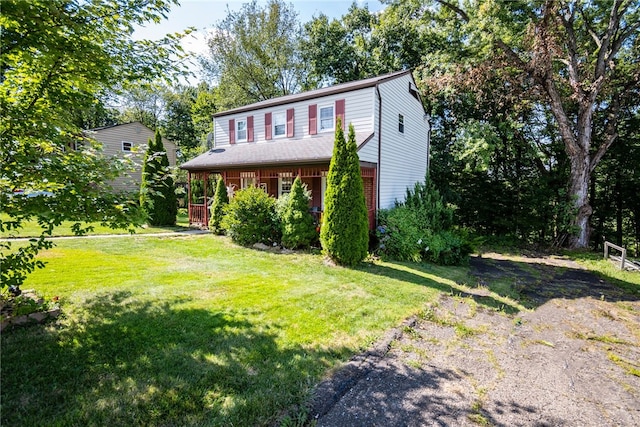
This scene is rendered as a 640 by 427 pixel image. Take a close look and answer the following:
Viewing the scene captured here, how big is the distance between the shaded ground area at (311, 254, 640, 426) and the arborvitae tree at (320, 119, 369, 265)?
8.56ft

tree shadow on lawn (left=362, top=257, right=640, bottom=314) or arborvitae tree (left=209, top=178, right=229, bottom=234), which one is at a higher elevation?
arborvitae tree (left=209, top=178, right=229, bottom=234)

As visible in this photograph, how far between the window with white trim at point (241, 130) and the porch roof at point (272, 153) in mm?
316

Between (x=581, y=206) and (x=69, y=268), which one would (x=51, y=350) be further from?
(x=581, y=206)

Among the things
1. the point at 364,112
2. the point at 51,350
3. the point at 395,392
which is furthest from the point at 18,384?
the point at 364,112

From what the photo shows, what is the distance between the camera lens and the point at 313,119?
12.3 m

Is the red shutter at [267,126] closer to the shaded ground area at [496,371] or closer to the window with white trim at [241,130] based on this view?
the window with white trim at [241,130]

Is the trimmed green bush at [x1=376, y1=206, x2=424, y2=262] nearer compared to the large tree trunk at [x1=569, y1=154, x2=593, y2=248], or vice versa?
the trimmed green bush at [x1=376, y1=206, x2=424, y2=262]

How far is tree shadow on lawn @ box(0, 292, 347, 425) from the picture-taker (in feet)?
7.98

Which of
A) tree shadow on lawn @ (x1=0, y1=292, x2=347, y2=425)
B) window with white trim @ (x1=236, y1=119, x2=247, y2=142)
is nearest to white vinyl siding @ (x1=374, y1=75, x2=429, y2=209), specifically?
window with white trim @ (x1=236, y1=119, x2=247, y2=142)

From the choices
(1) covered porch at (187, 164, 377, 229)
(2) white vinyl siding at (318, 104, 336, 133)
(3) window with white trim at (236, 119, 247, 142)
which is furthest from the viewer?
(3) window with white trim at (236, 119, 247, 142)

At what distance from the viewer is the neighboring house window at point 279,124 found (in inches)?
524

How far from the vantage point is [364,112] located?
1102 centimetres

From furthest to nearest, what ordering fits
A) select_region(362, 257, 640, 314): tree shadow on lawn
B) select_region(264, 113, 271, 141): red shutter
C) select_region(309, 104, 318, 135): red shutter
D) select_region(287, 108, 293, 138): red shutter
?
select_region(264, 113, 271, 141): red shutter
select_region(287, 108, 293, 138): red shutter
select_region(309, 104, 318, 135): red shutter
select_region(362, 257, 640, 314): tree shadow on lawn

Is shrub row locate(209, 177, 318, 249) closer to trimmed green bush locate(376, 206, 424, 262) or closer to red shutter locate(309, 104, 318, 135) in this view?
trimmed green bush locate(376, 206, 424, 262)
